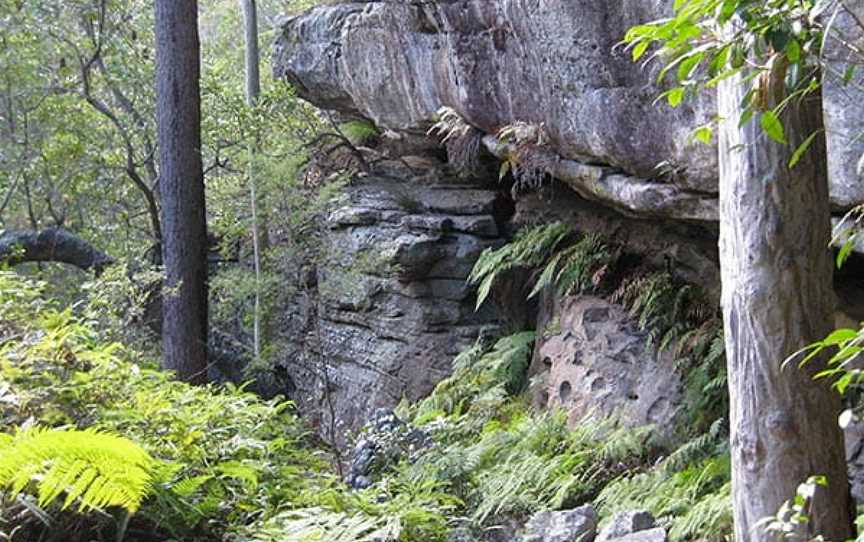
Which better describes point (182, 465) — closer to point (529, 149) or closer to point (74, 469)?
point (74, 469)

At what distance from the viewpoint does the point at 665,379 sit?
23.1 feet

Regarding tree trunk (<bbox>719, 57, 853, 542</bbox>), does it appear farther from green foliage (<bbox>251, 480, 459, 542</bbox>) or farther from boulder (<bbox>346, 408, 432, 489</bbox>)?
boulder (<bbox>346, 408, 432, 489</bbox>)

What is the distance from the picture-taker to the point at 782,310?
3602 millimetres

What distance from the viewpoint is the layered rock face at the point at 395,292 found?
1013 centimetres

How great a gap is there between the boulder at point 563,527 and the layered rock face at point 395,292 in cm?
447

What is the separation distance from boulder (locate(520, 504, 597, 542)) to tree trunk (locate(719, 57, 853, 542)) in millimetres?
1672

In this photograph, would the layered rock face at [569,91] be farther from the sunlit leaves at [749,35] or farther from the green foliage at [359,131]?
the green foliage at [359,131]

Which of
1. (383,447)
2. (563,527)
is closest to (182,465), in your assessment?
(563,527)

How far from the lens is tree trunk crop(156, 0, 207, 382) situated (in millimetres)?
8984

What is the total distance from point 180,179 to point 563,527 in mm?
5554

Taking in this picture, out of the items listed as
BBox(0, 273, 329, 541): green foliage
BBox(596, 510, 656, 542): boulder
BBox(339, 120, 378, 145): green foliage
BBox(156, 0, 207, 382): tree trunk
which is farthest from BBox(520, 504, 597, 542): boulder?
BBox(339, 120, 378, 145): green foliage

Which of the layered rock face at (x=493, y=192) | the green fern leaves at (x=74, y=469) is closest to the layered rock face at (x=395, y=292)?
the layered rock face at (x=493, y=192)

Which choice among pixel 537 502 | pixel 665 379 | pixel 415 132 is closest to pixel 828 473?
pixel 537 502

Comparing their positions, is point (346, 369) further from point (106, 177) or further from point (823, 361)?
point (823, 361)
